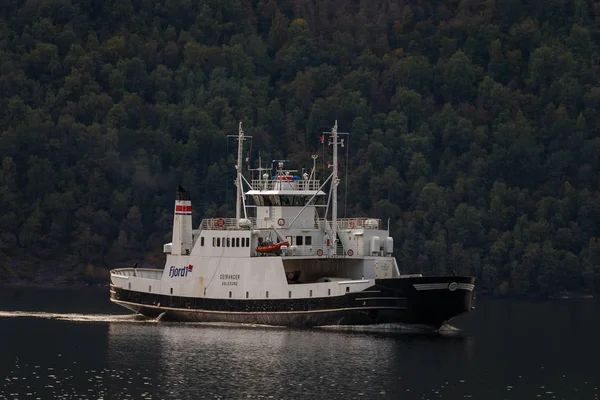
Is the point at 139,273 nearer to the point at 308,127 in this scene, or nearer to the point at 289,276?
the point at 289,276

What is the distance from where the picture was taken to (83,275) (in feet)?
487

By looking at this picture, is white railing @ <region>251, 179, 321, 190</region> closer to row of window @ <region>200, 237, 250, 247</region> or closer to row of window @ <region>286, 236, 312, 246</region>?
row of window @ <region>286, 236, 312, 246</region>

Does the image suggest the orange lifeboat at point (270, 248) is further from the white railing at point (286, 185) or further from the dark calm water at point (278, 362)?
the dark calm water at point (278, 362)

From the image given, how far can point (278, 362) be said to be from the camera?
73.2 m

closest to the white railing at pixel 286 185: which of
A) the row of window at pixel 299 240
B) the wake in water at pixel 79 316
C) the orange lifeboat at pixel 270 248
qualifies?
the row of window at pixel 299 240

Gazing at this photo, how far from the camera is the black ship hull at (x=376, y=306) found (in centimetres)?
8250

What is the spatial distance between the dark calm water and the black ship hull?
822mm

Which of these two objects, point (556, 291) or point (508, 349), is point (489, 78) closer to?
point (556, 291)

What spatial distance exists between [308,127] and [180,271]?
89152mm

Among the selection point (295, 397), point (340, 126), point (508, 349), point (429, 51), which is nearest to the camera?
point (295, 397)

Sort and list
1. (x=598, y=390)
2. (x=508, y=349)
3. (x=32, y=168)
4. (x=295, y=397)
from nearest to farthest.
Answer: (x=295, y=397) < (x=598, y=390) < (x=508, y=349) < (x=32, y=168)

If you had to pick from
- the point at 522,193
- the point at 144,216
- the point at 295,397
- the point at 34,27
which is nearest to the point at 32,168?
the point at 144,216

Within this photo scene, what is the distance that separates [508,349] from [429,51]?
116586 mm

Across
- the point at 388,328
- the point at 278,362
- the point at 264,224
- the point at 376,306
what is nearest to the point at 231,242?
the point at 264,224
